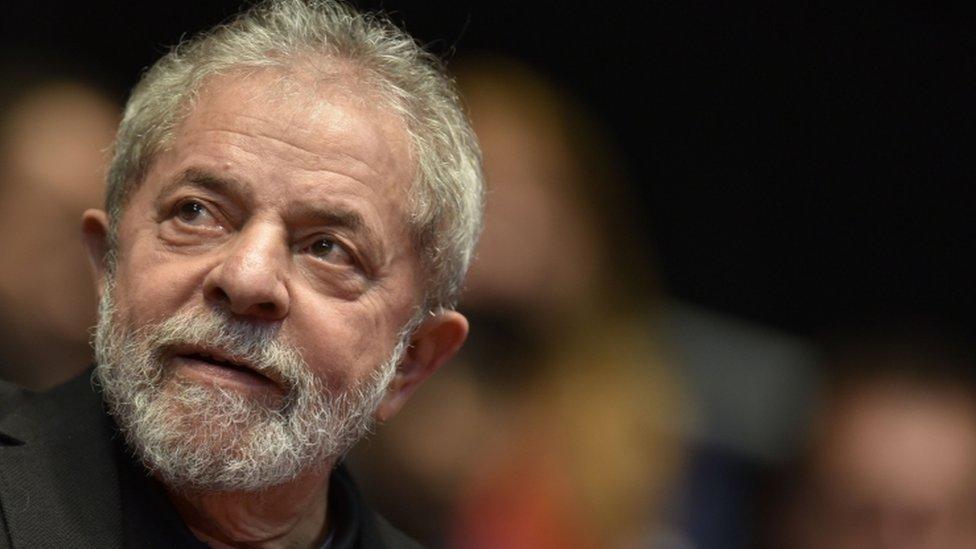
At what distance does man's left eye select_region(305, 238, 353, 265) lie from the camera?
2.96 meters

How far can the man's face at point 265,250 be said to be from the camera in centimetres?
280

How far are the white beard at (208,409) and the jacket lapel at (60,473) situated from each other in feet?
0.20

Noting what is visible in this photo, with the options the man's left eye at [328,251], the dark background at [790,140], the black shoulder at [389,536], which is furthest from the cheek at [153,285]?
the dark background at [790,140]

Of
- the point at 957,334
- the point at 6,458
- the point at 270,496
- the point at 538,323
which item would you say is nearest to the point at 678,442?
the point at 538,323

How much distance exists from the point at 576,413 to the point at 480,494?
15.0 inches

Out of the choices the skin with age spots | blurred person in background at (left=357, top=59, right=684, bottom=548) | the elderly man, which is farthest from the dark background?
the skin with age spots

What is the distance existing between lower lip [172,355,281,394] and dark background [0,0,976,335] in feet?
7.62

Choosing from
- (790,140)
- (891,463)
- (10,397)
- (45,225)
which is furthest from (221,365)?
(790,140)

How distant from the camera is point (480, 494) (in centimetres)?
436

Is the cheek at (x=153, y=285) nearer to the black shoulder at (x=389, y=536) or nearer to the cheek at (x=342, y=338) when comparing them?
the cheek at (x=342, y=338)

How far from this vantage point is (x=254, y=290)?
2.76m

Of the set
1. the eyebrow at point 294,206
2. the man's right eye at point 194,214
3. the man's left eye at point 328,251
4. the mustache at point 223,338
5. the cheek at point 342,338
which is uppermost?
the eyebrow at point 294,206

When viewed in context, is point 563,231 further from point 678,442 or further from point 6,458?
point 6,458

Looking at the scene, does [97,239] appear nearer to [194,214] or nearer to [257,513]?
[194,214]
